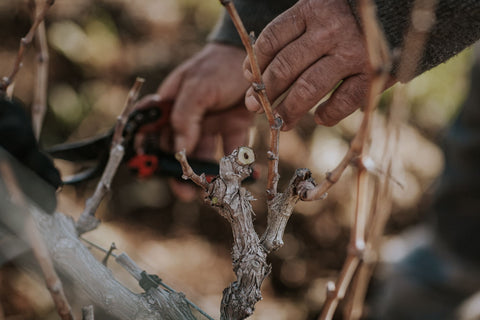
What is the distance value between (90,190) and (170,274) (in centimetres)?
73

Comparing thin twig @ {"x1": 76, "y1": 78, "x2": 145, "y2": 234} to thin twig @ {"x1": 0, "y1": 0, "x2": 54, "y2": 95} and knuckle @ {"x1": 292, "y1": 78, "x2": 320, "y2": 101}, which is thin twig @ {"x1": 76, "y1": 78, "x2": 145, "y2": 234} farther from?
knuckle @ {"x1": 292, "y1": 78, "x2": 320, "y2": 101}

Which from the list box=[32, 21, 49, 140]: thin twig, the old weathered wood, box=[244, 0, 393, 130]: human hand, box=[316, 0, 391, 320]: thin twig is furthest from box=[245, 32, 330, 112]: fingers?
box=[32, 21, 49, 140]: thin twig

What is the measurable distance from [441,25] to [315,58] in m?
0.23

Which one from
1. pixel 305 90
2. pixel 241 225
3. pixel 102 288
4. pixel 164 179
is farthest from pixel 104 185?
pixel 164 179

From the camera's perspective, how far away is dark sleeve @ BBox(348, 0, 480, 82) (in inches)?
28.0

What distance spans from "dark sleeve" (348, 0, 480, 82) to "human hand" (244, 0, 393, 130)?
0.05 metres

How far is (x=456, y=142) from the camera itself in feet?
6.28

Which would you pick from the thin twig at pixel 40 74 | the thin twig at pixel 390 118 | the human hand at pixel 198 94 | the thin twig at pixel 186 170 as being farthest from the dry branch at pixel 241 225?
the human hand at pixel 198 94

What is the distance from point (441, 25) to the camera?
0.74 meters

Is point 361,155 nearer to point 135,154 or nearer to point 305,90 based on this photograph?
point 305,90

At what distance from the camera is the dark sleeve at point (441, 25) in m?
0.71

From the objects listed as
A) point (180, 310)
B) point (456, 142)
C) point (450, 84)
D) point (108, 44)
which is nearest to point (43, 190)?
point (180, 310)

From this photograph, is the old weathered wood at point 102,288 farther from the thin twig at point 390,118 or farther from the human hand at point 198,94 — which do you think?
the human hand at point 198,94

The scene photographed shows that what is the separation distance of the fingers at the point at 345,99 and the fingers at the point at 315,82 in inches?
0.7
